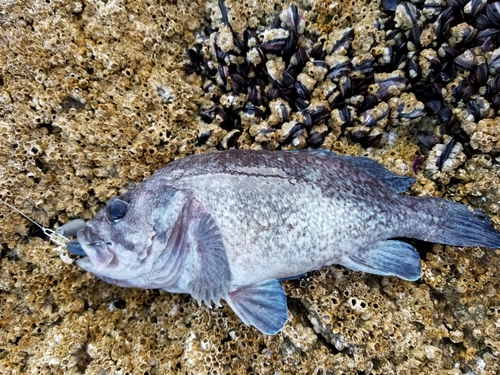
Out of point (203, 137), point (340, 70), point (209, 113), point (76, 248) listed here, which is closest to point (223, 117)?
point (209, 113)

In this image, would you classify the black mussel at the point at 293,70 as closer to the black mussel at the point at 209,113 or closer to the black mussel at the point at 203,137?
the black mussel at the point at 209,113

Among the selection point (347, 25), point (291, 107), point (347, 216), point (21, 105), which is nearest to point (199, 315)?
point (347, 216)

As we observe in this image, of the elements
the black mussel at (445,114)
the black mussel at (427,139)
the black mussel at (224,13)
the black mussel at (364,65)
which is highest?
the black mussel at (224,13)

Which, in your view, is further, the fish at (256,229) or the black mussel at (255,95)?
the black mussel at (255,95)

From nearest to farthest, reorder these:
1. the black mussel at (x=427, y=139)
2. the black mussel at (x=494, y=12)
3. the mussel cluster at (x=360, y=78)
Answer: the black mussel at (x=494, y=12) → the mussel cluster at (x=360, y=78) → the black mussel at (x=427, y=139)

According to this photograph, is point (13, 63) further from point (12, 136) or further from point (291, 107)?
point (291, 107)

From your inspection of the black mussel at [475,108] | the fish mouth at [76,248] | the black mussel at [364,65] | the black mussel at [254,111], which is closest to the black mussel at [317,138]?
the black mussel at [254,111]

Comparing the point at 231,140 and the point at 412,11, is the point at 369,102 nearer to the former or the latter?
the point at 412,11
